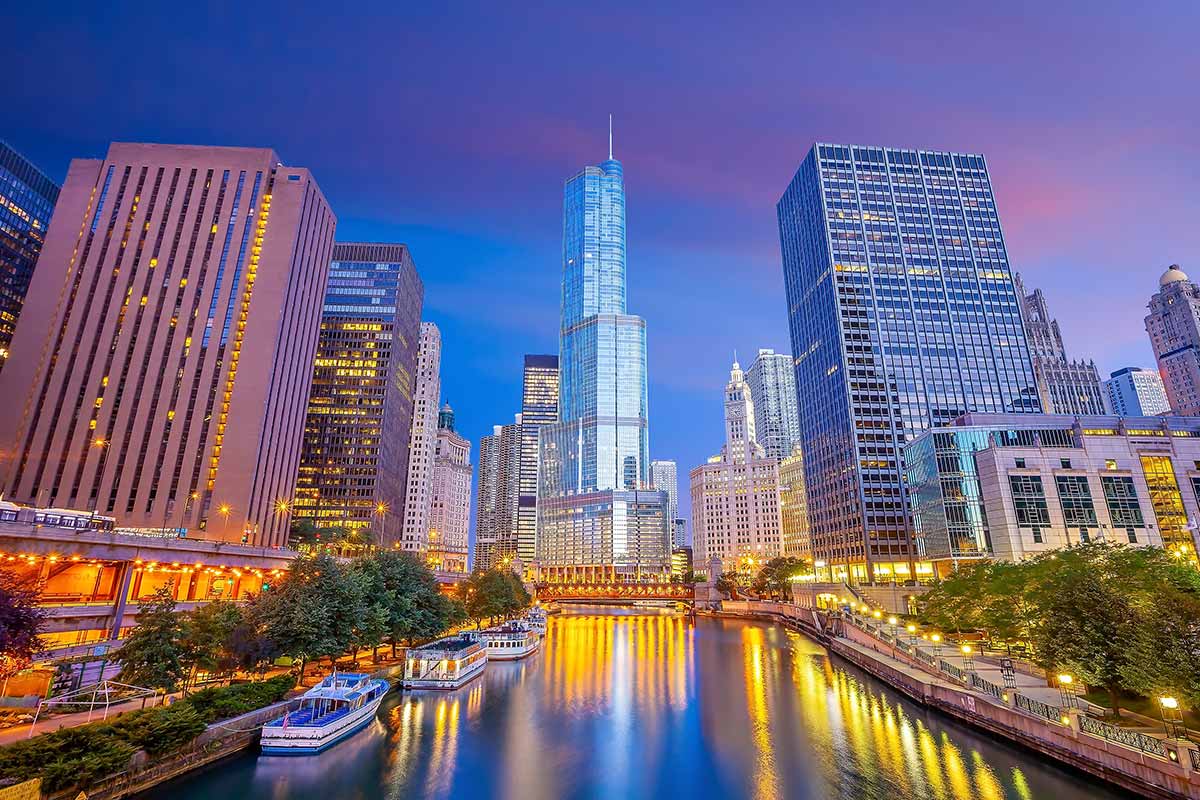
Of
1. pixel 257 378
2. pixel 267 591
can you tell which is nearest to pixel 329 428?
pixel 257 378

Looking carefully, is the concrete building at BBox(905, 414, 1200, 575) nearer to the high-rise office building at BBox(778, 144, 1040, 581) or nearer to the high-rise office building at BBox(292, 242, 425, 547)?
the high-rise office building at BBox(778, 144, 1040, 581)

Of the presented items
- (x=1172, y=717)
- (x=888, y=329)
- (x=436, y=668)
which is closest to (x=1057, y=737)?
(x=1172, y=717)

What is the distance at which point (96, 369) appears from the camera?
110562mm

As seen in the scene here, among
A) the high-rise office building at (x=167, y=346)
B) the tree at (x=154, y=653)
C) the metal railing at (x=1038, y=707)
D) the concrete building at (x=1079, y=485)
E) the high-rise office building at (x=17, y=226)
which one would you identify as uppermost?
the high-rise office building at (x=17, y=226)

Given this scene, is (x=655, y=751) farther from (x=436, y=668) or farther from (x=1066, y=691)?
(x=436, y=668)

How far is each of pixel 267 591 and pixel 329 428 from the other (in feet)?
448

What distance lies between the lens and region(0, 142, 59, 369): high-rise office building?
146125 millimetres

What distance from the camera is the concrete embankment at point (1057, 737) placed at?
2862 cm

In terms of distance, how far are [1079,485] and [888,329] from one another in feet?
233

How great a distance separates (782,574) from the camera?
173625 mm

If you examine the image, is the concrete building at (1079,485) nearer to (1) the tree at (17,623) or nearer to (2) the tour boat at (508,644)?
(2) the tour boat at (508,644)

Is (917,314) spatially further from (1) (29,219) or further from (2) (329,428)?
(1) (29,219)

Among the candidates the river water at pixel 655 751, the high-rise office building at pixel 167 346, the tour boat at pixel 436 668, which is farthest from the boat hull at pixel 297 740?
the high-rise office building at pixel 167 346

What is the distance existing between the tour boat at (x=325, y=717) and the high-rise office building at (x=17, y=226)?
153 meters
